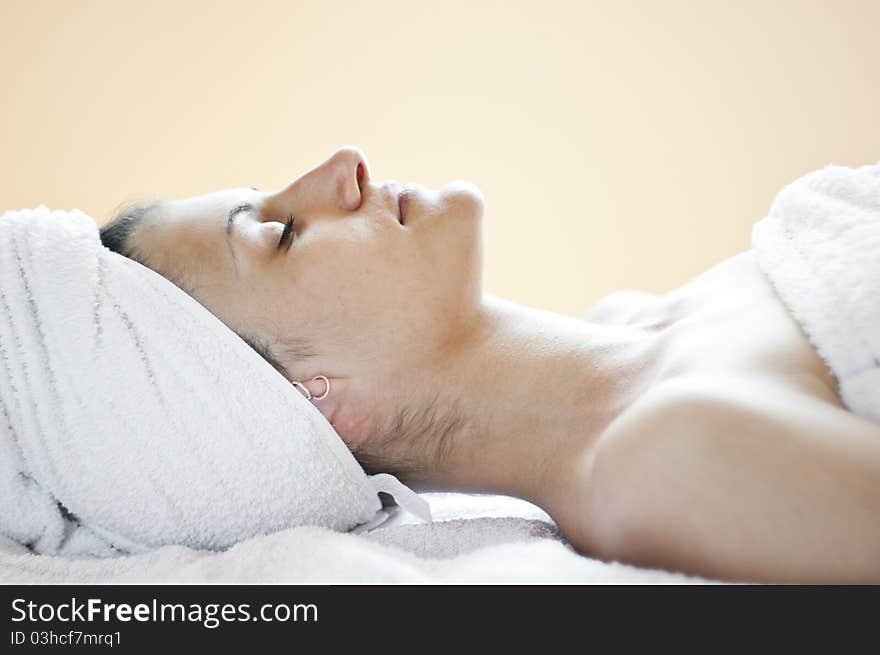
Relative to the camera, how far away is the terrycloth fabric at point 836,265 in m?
0.81

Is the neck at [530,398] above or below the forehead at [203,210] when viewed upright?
below

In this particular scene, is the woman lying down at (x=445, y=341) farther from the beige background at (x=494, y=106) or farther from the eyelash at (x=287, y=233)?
the beige background at (x=494, y=106)

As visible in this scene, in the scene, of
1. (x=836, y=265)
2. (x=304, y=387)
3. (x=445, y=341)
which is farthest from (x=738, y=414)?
(x=304, y=387)

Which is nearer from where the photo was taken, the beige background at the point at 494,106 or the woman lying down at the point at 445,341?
the woman lying down at the point at 445,341

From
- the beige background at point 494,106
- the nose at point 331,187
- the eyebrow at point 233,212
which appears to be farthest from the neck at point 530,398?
the beige background at point 494,106

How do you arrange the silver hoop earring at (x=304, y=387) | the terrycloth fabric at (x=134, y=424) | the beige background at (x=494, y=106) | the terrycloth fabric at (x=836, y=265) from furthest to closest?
the beige background at (x=494, y=106), the silver hoop earring at (x=304, y=387), the terrycloth fabric at (x=134, y=424), the terrycloth fabric at (x=836, y=265)

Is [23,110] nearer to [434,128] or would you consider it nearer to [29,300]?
[434,128]

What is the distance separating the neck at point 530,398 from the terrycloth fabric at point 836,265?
0.68 feet

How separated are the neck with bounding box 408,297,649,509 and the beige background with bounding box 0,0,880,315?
1384 millimetres

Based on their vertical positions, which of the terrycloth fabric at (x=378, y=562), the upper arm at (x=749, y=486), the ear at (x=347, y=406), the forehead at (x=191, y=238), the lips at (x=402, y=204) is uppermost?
the lips at (x=402, y=204)

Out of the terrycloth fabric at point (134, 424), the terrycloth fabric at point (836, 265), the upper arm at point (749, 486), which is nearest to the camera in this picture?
the upper arm at point (749, 486)

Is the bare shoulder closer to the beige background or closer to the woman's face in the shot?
the woman's face

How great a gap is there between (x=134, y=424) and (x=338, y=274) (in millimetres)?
321

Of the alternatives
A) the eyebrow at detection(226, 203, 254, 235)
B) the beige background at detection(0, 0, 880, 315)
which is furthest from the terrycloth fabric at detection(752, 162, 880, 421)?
the beige background at detection(0, 0, 880, 315)
